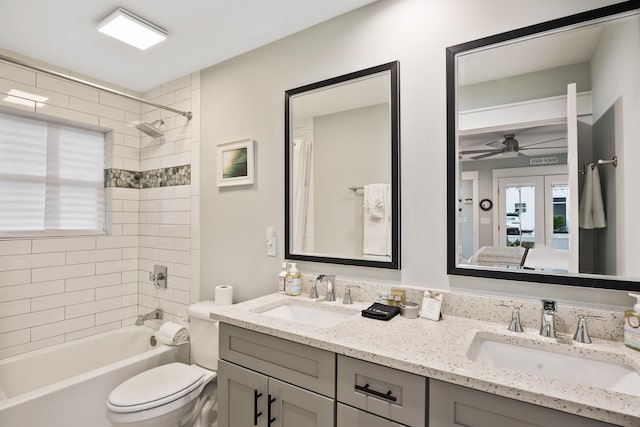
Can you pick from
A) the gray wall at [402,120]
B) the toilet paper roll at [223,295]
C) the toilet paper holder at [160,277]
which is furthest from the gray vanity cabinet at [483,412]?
the toilet paper holder at [160,277]

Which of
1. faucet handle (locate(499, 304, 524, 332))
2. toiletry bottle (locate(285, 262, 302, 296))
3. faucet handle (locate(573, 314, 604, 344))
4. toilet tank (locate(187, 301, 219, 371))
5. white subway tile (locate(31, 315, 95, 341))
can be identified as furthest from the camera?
white subway tile (locate(31, 315, 95, 341))

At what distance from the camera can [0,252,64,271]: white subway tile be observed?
218cm

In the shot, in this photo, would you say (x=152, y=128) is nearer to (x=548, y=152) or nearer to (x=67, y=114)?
(x=67, y=114)

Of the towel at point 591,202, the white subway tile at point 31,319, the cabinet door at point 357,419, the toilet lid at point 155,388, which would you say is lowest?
the toilet lid at point 155,388

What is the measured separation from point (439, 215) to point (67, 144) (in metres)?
2.79

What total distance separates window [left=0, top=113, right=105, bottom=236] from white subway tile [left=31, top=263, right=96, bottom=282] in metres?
0.27

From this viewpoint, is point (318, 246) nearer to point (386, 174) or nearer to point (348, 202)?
point (348, 202)

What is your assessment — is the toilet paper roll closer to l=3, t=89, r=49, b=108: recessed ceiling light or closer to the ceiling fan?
the ceiling fan

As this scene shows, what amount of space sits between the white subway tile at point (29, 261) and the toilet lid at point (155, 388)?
47.7 inches

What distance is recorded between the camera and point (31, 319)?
2.28 metres

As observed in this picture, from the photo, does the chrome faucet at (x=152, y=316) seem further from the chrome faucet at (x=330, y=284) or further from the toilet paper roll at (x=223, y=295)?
the chrome faucet at (x=330, y=284)

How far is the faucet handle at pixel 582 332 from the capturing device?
110 cm

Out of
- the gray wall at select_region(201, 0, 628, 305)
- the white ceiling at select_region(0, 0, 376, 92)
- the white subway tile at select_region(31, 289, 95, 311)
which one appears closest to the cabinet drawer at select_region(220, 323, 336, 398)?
the gray wall at select_region(201, 0, 628, 305)

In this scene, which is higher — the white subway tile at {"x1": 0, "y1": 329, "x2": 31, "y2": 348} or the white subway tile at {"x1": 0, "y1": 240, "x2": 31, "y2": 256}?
the white subway tile at {"x1": 0, "y1": 240, "x2": 31, "y2": 256}
